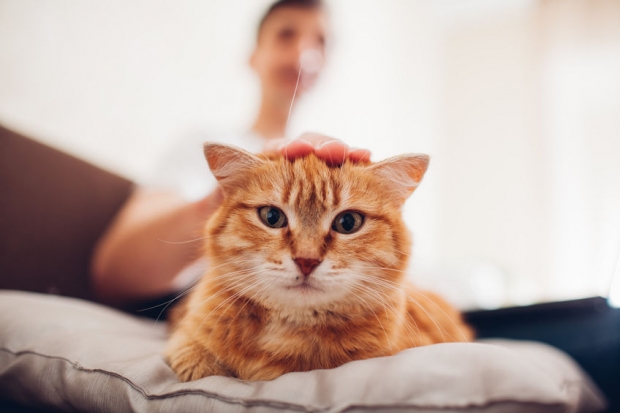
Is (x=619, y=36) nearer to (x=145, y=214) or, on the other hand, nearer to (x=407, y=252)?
(x=407, y=252)

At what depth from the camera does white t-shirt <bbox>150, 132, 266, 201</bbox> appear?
131 cm

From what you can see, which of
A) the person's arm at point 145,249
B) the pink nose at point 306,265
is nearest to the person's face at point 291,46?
the person's arm at point 145,249

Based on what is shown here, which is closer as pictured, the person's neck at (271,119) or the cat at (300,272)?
the cat at (300,272)

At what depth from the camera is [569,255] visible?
321 cm

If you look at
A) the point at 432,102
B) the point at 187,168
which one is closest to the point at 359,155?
the point at 187,168

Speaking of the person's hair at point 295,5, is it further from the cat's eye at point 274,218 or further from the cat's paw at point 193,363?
the cat's paw at point 193,363

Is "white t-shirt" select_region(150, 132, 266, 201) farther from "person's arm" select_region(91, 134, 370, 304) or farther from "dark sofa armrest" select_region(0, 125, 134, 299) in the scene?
"dark sofa armrest" select_region(0, 125, 134, 299)

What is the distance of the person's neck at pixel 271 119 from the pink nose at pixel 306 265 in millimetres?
1045

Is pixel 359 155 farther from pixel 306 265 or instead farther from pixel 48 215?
pixel 48 215

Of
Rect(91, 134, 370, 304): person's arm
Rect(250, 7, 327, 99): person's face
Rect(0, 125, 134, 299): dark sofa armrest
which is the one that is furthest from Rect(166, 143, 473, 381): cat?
Rect(250, 7, 327, 99): person's face

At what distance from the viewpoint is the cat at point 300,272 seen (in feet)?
2.11

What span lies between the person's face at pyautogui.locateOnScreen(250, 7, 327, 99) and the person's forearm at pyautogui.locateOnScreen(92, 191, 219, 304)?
25.9 inches

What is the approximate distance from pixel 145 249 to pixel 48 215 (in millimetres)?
327

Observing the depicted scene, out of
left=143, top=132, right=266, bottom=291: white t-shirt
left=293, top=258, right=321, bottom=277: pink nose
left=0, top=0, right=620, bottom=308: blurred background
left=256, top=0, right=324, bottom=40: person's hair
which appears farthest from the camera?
left=256, top=0, right=324, bottom=40: person's hair
